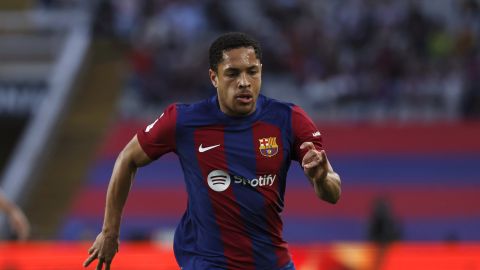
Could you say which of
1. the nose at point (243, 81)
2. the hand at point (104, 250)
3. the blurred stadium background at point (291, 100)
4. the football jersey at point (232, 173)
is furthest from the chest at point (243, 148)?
the blurred stadium background at point (291, 100)

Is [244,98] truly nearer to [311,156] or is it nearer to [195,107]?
[195,107]

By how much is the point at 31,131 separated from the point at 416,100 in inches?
231

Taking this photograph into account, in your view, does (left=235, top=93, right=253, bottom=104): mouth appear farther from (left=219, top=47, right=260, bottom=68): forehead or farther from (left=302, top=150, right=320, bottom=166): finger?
(left=302, top=150, right=320, bottom=166): finger

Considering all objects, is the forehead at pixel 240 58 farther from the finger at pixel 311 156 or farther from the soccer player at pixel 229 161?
the finger at pixel 311 156

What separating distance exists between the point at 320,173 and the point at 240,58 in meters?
0.74

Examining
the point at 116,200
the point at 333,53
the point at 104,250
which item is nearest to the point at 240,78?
the point at 116,200

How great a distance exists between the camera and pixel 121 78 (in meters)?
19.0

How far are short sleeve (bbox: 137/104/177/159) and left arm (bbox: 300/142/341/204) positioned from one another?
0.76 metres

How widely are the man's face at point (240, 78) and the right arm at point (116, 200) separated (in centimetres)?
55

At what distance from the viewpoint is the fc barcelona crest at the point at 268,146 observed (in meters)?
5.66

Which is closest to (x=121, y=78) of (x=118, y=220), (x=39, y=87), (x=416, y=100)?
(x=39, y=87)

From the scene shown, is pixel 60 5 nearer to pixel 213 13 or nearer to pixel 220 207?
pixel 213 13

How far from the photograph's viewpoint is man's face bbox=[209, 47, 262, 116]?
5.55m

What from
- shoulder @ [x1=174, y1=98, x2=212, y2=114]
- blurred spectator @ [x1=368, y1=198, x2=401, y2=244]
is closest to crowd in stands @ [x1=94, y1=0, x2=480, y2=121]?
blurred spectator @ [x1=368, y1=198, x2=401, y2=244]
